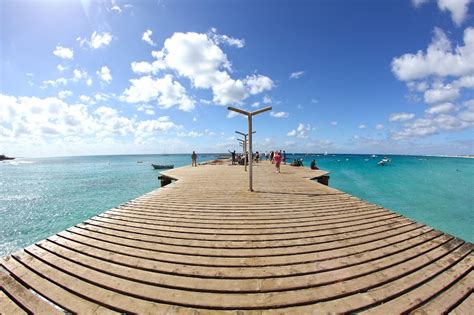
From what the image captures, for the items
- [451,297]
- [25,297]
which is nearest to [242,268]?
[451,297]

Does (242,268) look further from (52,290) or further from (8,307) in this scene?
(8,307)

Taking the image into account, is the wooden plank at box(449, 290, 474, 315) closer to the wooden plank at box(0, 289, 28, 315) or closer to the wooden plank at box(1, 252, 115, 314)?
the wooden plank at box(1, 252, 115, 314)

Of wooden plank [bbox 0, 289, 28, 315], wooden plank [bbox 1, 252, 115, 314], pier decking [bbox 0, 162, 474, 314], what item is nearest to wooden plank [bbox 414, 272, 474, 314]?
pier decking [bbox 0, 162, 474, 314]

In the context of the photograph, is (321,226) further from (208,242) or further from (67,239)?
(67,239)

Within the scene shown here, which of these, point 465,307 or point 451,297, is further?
point 451,297

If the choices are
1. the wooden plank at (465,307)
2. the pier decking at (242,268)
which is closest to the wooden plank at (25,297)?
the pier decking at (242,268)

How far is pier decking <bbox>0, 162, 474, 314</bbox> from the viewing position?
2.35 meters

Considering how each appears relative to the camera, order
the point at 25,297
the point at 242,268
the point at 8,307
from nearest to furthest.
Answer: the point at 8,307, the point at 25,297, the point at 242,268

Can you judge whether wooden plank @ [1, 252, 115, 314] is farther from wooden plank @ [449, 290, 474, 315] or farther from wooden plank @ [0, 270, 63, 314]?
wooden plank @ [449, 290, 474, 315]

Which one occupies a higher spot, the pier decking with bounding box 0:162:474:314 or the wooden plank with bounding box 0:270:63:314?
the pier decking with bounding box 0:162:474:314

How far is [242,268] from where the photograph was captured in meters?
2.97

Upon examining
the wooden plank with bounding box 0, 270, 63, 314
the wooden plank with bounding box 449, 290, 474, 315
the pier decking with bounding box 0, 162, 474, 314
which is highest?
the pier decking with bounding box 0, 162, 474, 314

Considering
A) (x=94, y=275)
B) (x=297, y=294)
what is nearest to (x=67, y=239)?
(x=94, y=275)

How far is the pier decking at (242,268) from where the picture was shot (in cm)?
235
